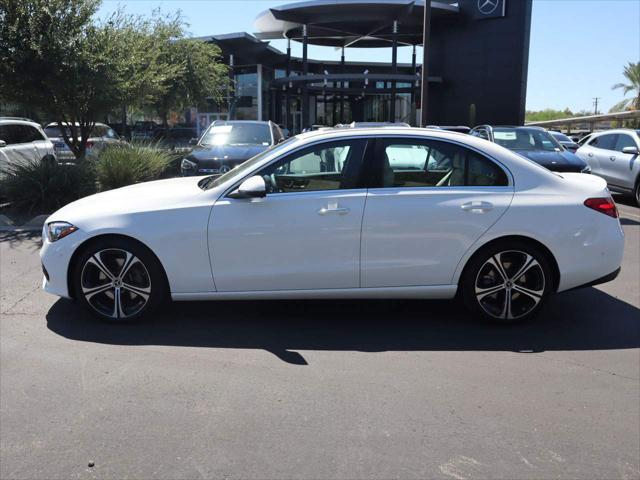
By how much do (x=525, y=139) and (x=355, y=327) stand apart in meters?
9.30

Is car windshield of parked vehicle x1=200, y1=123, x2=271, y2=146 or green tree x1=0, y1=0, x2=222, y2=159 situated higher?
green tree x1=0, y1=0, x2=222, y2=159

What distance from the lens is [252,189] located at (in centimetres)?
455

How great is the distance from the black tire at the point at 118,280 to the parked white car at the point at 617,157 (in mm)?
10969

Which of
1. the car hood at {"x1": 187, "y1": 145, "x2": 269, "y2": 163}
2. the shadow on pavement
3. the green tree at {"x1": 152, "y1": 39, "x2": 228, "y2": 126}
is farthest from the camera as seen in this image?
the green tree at {"x1": 152, "y1": 39, "x2": 228, "y2": 126}

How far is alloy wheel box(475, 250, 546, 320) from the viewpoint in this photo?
189 inches

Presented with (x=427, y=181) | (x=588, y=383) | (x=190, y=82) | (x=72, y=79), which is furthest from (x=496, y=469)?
(x=190, y=82)

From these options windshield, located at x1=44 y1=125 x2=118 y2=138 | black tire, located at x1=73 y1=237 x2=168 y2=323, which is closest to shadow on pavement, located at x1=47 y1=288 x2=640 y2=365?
black tire, located at x1=73 y1=237 x2=168 y2=323

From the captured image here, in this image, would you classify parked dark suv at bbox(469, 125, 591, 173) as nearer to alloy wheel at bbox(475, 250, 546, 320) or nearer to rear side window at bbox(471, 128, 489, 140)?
rear side window at bbox(471, 128, 489, 140)

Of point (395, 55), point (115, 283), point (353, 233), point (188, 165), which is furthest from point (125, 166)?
point (395, 55)

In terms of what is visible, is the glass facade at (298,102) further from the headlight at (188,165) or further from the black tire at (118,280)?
the black tire at (118,280)

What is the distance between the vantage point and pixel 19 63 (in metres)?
11.3

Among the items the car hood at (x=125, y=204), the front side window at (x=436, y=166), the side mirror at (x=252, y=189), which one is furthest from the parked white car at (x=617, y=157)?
the car hood at (x=125, y=204)

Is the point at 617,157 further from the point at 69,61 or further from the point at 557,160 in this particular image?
the point at 69,61

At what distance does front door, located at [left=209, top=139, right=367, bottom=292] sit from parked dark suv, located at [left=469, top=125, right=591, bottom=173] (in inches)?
304
